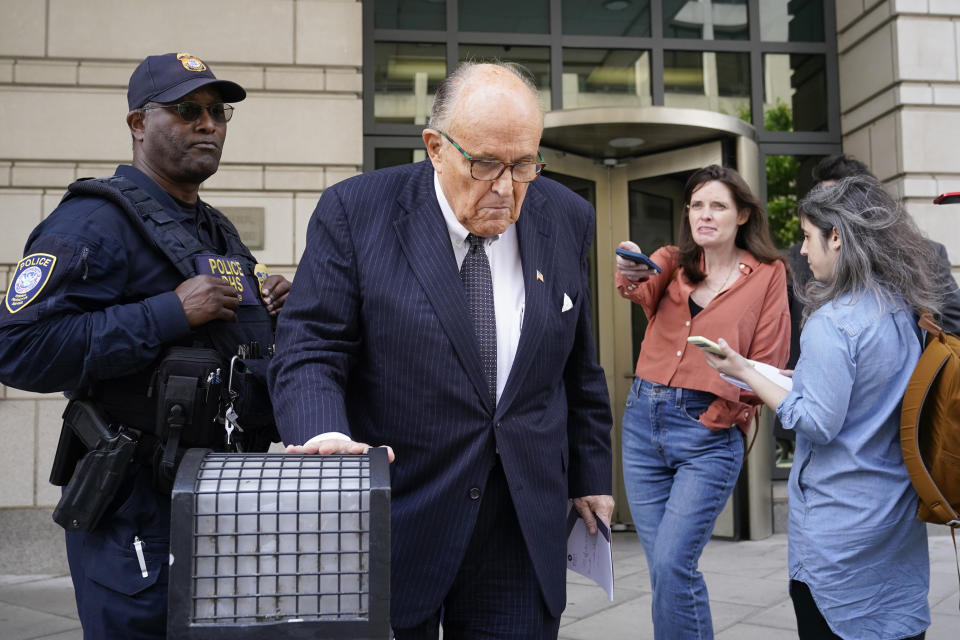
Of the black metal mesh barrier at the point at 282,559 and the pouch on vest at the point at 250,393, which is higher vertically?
the pouch on vest at the point at 250,393

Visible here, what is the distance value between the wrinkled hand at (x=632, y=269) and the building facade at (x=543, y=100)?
→ 9.85ft

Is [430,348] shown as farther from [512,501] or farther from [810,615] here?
[810,615]

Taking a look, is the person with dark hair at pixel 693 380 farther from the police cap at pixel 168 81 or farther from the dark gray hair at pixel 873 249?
the police cap at pixel 168 81

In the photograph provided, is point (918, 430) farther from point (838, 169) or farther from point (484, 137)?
point (838, 169)

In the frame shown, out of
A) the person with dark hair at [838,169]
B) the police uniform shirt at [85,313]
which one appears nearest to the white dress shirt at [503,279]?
the police uniform shirt at [85,313]

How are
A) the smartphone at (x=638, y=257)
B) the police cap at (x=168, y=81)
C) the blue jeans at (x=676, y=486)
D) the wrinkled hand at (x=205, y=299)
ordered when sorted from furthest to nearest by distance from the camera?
1. the smartphone at (x=638, y=257)
2. the blue jeans at (x=676, y=486)
3. the police cap at (x=168, y=81)
4. the wrinkled hand at (x=205, y=299)

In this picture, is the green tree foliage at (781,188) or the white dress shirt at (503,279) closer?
the white dress shirt at (503,279)

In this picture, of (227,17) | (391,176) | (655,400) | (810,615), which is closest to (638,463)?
(655,400)

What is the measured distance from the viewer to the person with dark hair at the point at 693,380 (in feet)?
11.6

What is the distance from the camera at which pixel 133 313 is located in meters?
2.33

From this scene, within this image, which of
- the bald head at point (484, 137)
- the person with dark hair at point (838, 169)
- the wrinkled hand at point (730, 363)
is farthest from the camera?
the person with dark hair at point (838, 169)

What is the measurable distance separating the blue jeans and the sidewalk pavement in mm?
1414

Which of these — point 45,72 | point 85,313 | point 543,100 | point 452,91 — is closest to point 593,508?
point 452,91

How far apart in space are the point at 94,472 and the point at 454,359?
961 millimetres
